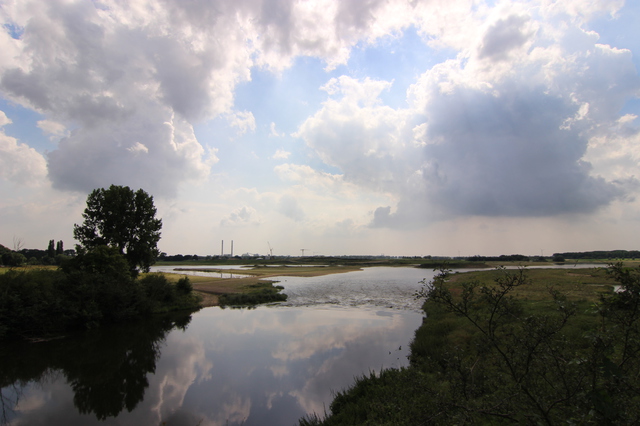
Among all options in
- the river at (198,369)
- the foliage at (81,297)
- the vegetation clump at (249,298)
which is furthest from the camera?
the vegetation clump at (249,298)

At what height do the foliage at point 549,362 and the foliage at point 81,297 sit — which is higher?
the foliage at point 549,362

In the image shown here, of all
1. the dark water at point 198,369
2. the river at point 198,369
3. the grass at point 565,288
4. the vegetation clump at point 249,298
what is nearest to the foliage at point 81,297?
the river at point 198,369

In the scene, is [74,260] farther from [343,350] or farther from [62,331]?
[343,350]

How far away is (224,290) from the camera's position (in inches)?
1841

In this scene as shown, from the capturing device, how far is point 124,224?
42.5 m

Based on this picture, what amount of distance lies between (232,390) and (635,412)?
14.3 metres

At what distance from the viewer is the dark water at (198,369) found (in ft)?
41.0

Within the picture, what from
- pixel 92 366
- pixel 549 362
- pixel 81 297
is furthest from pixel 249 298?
pixel 549 362

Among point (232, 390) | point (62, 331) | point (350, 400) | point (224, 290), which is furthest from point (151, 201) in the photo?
point (350, 400)

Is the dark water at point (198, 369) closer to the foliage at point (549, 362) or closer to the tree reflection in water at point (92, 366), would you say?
the tree reflection in water at point (92, 366)

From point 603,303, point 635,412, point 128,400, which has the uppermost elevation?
point 603,303

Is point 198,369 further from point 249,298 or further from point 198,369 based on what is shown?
point 249,298

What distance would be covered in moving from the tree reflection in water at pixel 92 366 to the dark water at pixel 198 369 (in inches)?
2.1

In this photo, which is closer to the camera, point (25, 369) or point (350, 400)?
point (350, 400)
